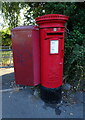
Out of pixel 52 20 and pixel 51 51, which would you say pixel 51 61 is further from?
pixel 52 20

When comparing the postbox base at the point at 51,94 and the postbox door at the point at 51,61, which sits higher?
the postbox door at the point at 51,61

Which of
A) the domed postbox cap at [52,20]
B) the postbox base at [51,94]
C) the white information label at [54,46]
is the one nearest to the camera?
the domed postbox cap at [52,20]

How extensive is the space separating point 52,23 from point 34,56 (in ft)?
2.43

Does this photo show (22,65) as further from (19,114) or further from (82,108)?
(82,108)

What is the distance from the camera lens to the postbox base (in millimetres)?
2527

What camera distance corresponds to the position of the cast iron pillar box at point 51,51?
2.16m

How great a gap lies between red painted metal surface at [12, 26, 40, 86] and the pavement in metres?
0.49

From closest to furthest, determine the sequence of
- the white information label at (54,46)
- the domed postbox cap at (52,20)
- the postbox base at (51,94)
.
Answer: the domed postbox cap at (52,20)
the white information label at (54,46)
the postbox base at (51,94)

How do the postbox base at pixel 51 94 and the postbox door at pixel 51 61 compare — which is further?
the postbox base at pixel 51 94

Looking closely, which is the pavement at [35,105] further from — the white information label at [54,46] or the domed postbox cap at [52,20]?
the domed postbox cap at [52,20]

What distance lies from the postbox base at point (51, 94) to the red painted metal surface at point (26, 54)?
Answer: 0.94 ft

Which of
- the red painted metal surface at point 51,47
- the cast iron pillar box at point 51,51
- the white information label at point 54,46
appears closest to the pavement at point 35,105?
the cast iron pillar box at point 51,51

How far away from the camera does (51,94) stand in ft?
8.33

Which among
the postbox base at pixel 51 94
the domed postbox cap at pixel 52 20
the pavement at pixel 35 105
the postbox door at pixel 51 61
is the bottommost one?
the pavement at pixel 35 105
